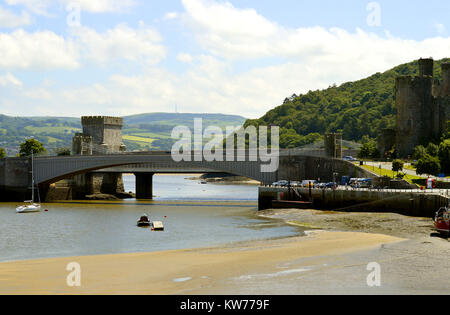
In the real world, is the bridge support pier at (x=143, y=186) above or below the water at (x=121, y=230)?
above

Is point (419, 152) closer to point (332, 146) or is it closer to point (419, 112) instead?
point (419, 112)

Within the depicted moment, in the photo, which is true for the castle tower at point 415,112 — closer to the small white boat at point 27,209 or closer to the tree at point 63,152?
the small white boat at point 27,209

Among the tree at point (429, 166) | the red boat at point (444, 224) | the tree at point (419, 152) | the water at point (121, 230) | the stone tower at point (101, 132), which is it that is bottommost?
the water at point (121, 230)

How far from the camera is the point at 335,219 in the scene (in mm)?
56125

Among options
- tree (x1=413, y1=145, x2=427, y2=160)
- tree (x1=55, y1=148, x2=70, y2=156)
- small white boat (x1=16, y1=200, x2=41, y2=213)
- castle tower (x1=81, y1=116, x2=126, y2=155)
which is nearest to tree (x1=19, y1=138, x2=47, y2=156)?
tree (x1=55, y1=148, x2=70, y2=156)

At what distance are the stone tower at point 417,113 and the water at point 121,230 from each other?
946 inches

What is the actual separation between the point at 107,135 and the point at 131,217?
50886mm

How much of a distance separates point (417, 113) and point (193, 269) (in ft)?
192

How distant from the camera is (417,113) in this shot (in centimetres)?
8631

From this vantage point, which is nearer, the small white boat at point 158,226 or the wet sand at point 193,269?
the wet sand at point 193,269

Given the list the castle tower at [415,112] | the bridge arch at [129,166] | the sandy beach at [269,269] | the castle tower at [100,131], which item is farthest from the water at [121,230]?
the castle tower at [100,131]

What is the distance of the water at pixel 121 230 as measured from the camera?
4531cm

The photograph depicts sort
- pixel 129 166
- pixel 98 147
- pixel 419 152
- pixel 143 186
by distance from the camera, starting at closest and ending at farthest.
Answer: pixel 419 152, pixel 129 166, pixel 143 186, pixel 98 147

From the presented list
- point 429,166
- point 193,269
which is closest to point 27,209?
point 429,166
